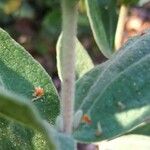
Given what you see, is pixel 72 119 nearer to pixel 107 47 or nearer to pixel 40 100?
pixel 40 100

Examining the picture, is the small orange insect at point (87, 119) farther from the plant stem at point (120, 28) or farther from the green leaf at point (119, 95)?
the plant stem at point (120, 28)

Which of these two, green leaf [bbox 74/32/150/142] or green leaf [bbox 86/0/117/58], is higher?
green leaf [bbox 74/32/150/142]

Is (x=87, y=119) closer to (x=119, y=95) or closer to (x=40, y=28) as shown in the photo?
(x=119, y=95)

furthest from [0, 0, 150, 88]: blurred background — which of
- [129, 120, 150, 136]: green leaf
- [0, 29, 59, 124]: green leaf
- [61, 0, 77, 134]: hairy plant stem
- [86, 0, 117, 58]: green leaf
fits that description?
[61, 0, 77, 134]: hairy plant stem

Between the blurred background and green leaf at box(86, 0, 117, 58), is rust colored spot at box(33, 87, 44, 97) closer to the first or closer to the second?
green leaf at box(86, 0, 117, 58)

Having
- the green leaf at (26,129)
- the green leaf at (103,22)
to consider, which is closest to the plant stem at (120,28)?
the green leaf at (103,22)

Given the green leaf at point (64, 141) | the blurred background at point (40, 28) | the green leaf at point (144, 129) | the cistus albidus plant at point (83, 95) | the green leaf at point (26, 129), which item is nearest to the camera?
the green leaf at point (26, 129)
